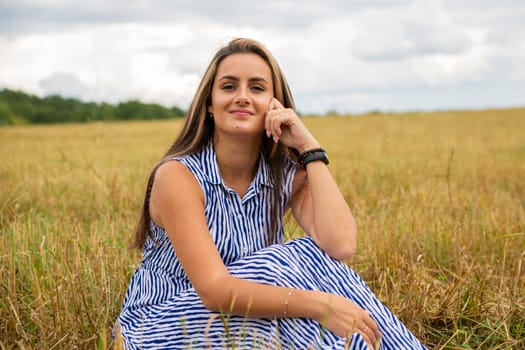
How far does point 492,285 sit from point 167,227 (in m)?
1.90

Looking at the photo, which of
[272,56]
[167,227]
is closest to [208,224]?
[167,227]

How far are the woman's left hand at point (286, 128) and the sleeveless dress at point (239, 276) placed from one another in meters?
0.15

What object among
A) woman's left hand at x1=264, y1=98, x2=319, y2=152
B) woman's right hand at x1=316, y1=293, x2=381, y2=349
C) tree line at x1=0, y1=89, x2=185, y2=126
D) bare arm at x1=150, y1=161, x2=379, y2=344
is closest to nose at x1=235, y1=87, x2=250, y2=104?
woman's left hand at x1=264, y1=98, x2=319, y2=152

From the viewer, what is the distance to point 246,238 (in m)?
2.76

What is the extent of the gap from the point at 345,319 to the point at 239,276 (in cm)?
41

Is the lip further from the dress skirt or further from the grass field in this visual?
the grass field

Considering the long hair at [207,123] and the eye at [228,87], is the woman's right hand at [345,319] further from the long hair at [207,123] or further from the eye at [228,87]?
the eye at [228,87]

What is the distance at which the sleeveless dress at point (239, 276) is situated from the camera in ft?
7.91

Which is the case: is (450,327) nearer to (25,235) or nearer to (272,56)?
(272,56)

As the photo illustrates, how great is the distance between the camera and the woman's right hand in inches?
90.7

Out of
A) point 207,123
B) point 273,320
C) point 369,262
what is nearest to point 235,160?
point 207,123

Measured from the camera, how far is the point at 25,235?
3.94 metres

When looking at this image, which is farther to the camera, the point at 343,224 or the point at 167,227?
the point at 343,224

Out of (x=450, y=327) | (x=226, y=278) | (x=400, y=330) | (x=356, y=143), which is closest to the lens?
(x=226, y=278)
